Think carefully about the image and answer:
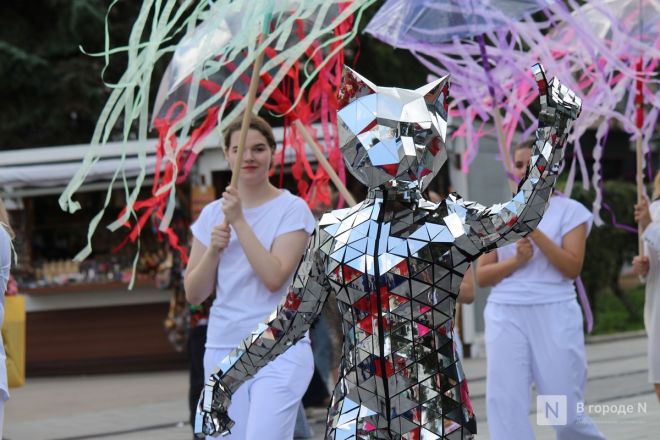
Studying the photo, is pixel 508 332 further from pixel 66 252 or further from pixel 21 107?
pixel 21 107

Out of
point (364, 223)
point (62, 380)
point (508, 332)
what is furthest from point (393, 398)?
point (62, 380)

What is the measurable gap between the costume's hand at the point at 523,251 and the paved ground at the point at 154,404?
7.43 ft

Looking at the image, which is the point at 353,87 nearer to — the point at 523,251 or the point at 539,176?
the point at 539,176

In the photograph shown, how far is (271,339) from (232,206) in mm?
1706

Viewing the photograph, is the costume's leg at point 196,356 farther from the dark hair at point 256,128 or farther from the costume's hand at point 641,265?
the dark hair at point 256,128

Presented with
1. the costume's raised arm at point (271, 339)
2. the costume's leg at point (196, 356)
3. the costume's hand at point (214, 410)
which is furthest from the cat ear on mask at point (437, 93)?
the costume's leg at point (196, 356)

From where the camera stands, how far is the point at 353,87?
3.31 m

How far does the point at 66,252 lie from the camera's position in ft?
55.3

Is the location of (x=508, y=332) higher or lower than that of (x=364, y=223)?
lower

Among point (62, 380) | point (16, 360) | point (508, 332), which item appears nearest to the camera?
point (508, 332)

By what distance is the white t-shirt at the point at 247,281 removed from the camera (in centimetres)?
503

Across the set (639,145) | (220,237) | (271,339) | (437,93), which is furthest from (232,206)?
(639,145)

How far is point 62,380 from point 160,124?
9.56 m

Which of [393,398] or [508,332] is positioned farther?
[508,332]
